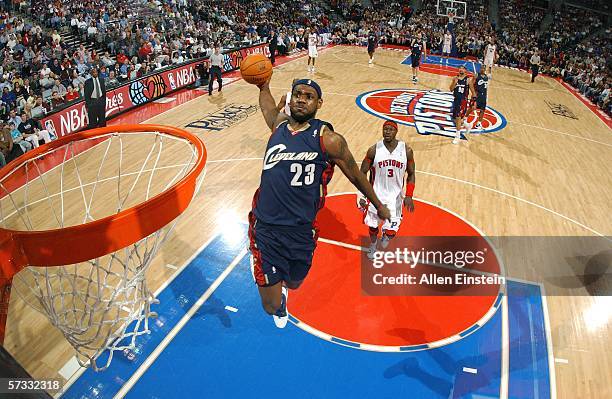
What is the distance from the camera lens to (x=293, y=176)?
11.4 feet

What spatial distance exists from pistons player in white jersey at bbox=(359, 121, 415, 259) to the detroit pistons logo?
6598mm

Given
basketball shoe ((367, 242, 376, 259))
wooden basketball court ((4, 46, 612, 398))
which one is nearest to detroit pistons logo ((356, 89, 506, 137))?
wooden basketball court ((4, 46, 612, 398))

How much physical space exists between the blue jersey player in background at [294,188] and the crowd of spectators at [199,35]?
7.52 meters

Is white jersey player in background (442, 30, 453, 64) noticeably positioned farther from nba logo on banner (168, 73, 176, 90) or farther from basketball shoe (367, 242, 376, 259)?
basketball shoe (367, 242, 376, 259)

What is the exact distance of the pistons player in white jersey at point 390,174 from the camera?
230 inches

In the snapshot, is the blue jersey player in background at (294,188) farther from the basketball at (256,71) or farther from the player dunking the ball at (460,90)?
the player dunking the ball at (460,90)

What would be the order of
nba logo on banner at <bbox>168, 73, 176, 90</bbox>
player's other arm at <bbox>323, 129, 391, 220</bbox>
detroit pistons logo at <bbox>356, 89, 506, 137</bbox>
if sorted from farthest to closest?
nba logo on banner at <bbox>168, 73, 176, 90</bbox>, detroit pistons logo at <bbox>356, 89, 506, 137</bbox>, player's other arm at <bbox>323, 129, 391, 220</bbox>

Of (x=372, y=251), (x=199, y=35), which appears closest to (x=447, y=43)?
(x=199, y=35)

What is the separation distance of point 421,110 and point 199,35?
11.6 m

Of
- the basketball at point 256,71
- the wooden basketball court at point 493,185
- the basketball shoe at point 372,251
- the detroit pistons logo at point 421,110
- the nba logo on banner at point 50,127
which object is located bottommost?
the detroit pistons logo at point 421,110

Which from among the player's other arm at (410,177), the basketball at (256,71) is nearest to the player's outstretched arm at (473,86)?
the player's other arm at (410,177)

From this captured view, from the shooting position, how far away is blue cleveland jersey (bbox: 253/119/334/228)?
3.43m

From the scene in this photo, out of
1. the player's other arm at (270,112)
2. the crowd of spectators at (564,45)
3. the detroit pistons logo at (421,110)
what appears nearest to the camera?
the player's other arm at (270,112)

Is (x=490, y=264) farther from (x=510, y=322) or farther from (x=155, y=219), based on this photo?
(x=155, y=219)
